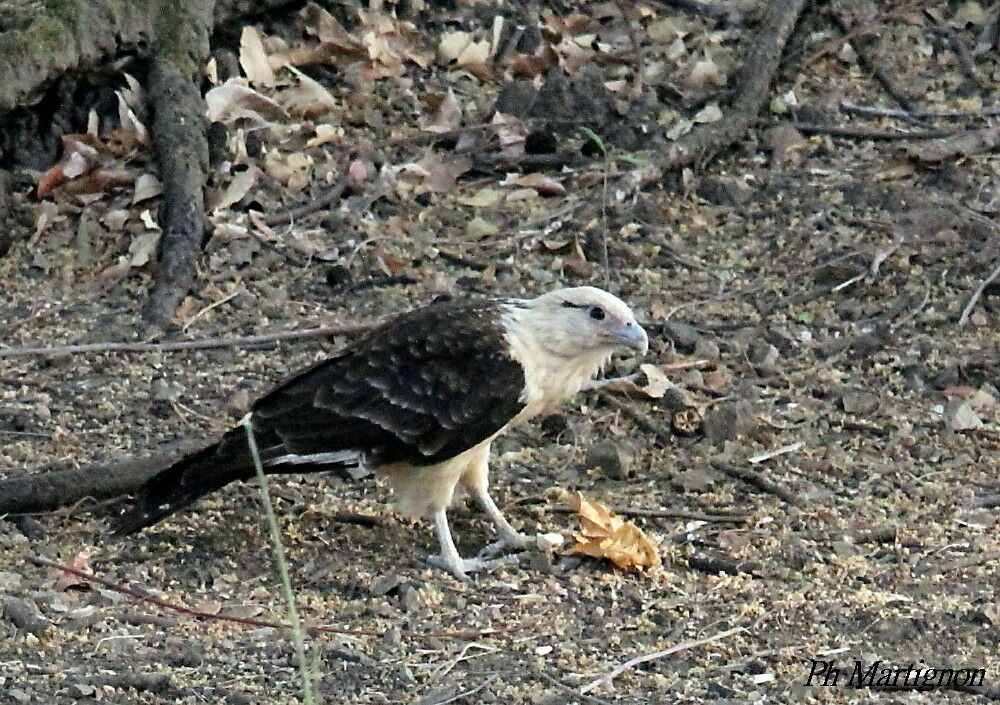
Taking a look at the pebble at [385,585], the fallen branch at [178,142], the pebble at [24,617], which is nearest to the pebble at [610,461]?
the pebble at [385,585]

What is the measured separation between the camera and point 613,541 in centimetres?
584

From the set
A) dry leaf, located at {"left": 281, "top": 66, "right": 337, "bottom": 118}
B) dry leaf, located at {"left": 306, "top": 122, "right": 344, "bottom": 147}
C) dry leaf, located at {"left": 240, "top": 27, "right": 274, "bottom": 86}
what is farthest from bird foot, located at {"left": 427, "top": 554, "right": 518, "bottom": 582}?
dry leaf, located at {"left": 240, "top": 27, "right": 274, "bottom": 86}

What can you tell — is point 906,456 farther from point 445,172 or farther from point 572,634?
point 445,172

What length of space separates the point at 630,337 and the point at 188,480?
5.37 feet

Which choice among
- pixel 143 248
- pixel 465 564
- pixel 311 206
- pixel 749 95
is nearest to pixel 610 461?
pixel 465 564

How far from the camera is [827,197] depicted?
850 cm

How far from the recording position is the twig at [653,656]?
4.95 meters

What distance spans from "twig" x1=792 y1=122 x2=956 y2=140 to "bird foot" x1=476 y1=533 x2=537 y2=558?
145 inches

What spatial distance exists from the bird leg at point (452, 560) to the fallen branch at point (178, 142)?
2092mm

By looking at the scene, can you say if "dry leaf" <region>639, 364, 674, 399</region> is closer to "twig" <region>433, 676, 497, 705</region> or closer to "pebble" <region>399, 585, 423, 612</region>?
"pebble" <region>399, 585, 423, 612</region>

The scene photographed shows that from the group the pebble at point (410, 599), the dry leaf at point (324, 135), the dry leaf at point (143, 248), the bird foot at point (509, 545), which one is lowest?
the dry leaf at point (143, 248)

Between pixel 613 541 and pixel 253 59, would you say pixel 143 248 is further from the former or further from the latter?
pixel 613 541

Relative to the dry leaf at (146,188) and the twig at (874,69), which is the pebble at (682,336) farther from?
the dry leaf at (146,188)

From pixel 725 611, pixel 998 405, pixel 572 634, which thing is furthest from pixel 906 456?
pixel 572 634
